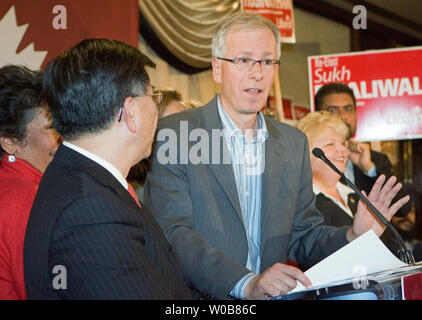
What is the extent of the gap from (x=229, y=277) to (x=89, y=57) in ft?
2.68

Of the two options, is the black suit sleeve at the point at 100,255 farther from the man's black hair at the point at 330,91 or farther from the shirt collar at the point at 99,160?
the man's black hair at the point at 330,91

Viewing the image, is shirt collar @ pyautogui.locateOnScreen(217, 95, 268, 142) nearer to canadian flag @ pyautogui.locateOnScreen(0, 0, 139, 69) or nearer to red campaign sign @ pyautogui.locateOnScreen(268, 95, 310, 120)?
canadian flag @ pyautogui.locateOnScreen(0, 0, 139, 69)

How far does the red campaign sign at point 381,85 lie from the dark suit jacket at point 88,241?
9.92 feet

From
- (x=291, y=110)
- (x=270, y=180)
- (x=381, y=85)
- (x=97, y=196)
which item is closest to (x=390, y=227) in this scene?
(x=270, y=180)

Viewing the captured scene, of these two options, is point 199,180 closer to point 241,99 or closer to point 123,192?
point 241,99

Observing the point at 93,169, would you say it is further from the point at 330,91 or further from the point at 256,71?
the point at 330,91

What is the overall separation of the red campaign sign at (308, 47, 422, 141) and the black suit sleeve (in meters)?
3.09

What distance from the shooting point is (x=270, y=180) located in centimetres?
211

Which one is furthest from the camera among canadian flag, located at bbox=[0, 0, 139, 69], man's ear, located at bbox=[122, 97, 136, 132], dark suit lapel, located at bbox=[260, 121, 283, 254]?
canadian flag, located at bbox=[0, 0, 139, 69]

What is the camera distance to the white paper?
1.42m

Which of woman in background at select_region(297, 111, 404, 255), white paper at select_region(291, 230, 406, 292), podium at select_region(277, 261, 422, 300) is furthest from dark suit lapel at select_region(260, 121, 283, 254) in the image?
podium at select_region(277, 261, 422, 300)

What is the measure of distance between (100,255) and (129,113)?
374mm

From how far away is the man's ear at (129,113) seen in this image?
1.30 meters
